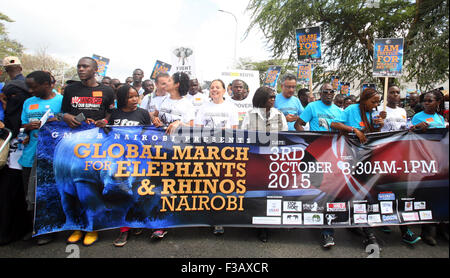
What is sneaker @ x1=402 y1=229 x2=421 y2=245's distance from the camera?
2861 millimetres

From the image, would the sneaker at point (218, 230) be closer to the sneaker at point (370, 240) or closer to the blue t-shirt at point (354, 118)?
the sneaker at point (370, 240)

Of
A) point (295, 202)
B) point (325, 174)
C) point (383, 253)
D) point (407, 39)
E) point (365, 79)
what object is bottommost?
point (383, 253)

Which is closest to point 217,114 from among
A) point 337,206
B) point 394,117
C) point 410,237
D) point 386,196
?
point 337,206

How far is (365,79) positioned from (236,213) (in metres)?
11.7

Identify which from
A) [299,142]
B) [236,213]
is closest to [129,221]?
[236,213]

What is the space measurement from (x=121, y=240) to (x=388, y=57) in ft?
15.3

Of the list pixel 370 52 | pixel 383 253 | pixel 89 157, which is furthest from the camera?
pixel 370 52

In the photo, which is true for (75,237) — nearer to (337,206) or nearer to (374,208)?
(337,206)

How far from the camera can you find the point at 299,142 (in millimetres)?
3156

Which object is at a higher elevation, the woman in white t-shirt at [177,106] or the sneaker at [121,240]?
the woman in white t-shirt at [177,106]

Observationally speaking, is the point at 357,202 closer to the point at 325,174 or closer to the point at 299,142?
the point at 325,174

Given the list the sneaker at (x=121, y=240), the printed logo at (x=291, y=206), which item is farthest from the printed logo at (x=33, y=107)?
the printed logo at (x=291, y=206)

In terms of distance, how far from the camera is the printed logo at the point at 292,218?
9.98 ft

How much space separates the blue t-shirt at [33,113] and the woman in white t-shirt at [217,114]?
1.78 metres
